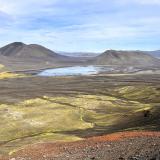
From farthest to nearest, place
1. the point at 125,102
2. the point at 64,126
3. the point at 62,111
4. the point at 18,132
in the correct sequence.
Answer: the point at 125,102 < the point at 62,111 < the point at 64,126 < the point at 18,132

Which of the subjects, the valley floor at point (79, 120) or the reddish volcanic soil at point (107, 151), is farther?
the valley floor at point (79, 120)

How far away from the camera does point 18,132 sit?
8869 cm

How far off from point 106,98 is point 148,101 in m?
17.4

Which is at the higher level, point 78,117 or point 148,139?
point 148,139

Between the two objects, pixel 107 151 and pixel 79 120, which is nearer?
pixel 107 151

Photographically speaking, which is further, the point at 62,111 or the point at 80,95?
the point at 80,95

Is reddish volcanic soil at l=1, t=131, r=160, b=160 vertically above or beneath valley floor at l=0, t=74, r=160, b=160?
above

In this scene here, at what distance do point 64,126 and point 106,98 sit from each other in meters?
60.7

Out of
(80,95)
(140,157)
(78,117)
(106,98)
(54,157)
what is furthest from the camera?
(80,95)

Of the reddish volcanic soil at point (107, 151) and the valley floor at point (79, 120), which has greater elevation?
the reddish volcanic soil at point (107, 151)

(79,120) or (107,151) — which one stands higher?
(107,151)

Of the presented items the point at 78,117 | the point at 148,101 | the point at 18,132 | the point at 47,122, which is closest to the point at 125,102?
the point at 148,101

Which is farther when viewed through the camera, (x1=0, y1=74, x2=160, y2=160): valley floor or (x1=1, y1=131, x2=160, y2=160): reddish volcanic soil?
(x1=0, y1=74, x2=160, y2=160): valley floor

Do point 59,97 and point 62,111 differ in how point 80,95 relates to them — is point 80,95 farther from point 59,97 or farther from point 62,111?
point 62,111
